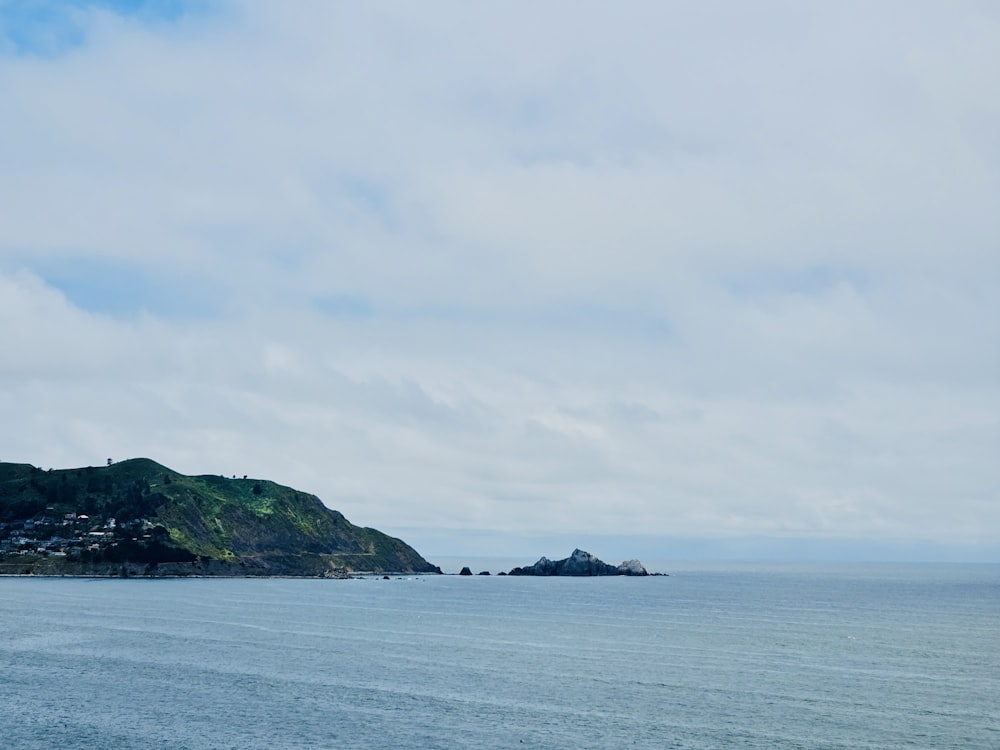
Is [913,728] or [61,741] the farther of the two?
[913,728]

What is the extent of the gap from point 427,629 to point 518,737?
89924 millimetres

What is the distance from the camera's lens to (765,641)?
15150 cm

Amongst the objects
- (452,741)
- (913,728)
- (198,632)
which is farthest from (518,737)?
(198,632)

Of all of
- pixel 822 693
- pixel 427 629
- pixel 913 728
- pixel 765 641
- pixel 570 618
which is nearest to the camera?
pixel 913 728

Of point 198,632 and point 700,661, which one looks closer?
point 700,661

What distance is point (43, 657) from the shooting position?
12206 cm

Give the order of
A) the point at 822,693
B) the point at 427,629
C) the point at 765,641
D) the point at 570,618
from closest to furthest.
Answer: the point at 822,693, the point at 765,641, the point at 427,629, the point at 570,618

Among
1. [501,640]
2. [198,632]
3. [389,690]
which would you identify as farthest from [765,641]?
[198,632]

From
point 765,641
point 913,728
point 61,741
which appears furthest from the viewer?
point 765,641

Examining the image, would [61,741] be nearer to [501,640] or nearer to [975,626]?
[501,640]

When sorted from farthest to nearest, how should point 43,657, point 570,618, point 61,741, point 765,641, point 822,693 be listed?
point 570,618, point 765,641, point 43,657, point 822,693, point 61,741

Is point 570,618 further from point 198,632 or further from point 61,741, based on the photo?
point 61,741

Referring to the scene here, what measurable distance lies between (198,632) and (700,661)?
88.3 metres

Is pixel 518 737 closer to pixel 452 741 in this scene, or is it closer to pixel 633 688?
pixel 452 741
